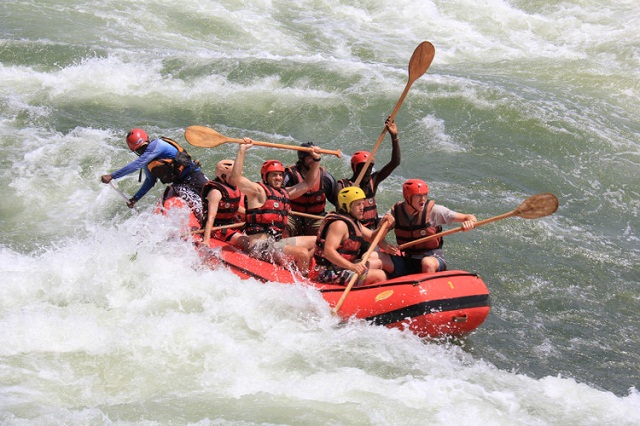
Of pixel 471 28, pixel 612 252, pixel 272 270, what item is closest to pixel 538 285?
pixel 612 252

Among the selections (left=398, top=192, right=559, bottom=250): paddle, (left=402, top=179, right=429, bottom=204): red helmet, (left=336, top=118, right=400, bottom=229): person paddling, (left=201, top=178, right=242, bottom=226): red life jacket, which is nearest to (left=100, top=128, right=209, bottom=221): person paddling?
(left=201, top=178, right=242, bottom=226): red life jacket

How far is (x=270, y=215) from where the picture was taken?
6.88 metres

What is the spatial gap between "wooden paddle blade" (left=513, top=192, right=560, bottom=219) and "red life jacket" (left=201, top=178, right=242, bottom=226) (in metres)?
2.35

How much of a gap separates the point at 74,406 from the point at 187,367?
0.82 m

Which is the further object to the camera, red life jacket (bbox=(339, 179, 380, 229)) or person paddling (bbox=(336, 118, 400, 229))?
person paddling (bbox=(336, 118, 400, 229))

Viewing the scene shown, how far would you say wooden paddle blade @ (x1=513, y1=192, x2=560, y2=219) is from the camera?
261 inches

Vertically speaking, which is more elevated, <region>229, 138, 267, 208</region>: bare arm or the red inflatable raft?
<region>229, 138, 267, 208</region>: bare arm

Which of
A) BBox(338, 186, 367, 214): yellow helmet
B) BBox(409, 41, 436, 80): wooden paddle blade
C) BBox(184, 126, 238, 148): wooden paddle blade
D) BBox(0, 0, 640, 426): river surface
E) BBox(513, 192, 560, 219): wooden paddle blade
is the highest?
BBox(409, 41, 436, 80): wooden paddle blade

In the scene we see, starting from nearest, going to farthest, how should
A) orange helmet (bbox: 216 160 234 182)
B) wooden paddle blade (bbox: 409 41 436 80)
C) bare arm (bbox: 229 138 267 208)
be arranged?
bare arm (bbox: 229 138 267 208)
orange helmet (bbox: 216 160 234 182)
wooden paddle blade (bbox: 409 41 436 80)

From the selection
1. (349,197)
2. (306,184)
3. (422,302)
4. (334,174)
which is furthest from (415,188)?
(334,174)

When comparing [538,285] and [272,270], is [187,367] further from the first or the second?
[538,285]

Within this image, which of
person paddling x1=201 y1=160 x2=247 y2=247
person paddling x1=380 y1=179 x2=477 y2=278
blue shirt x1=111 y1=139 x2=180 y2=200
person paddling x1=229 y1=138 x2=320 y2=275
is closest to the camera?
person paddling x1=380 y1=179 x2=477 y2=278

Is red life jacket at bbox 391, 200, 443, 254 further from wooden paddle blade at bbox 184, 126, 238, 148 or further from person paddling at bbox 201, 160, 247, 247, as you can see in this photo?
wooden paddle blade at bbox 184, 126, 238, 148

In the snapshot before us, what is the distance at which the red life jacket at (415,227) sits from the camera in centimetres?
659
